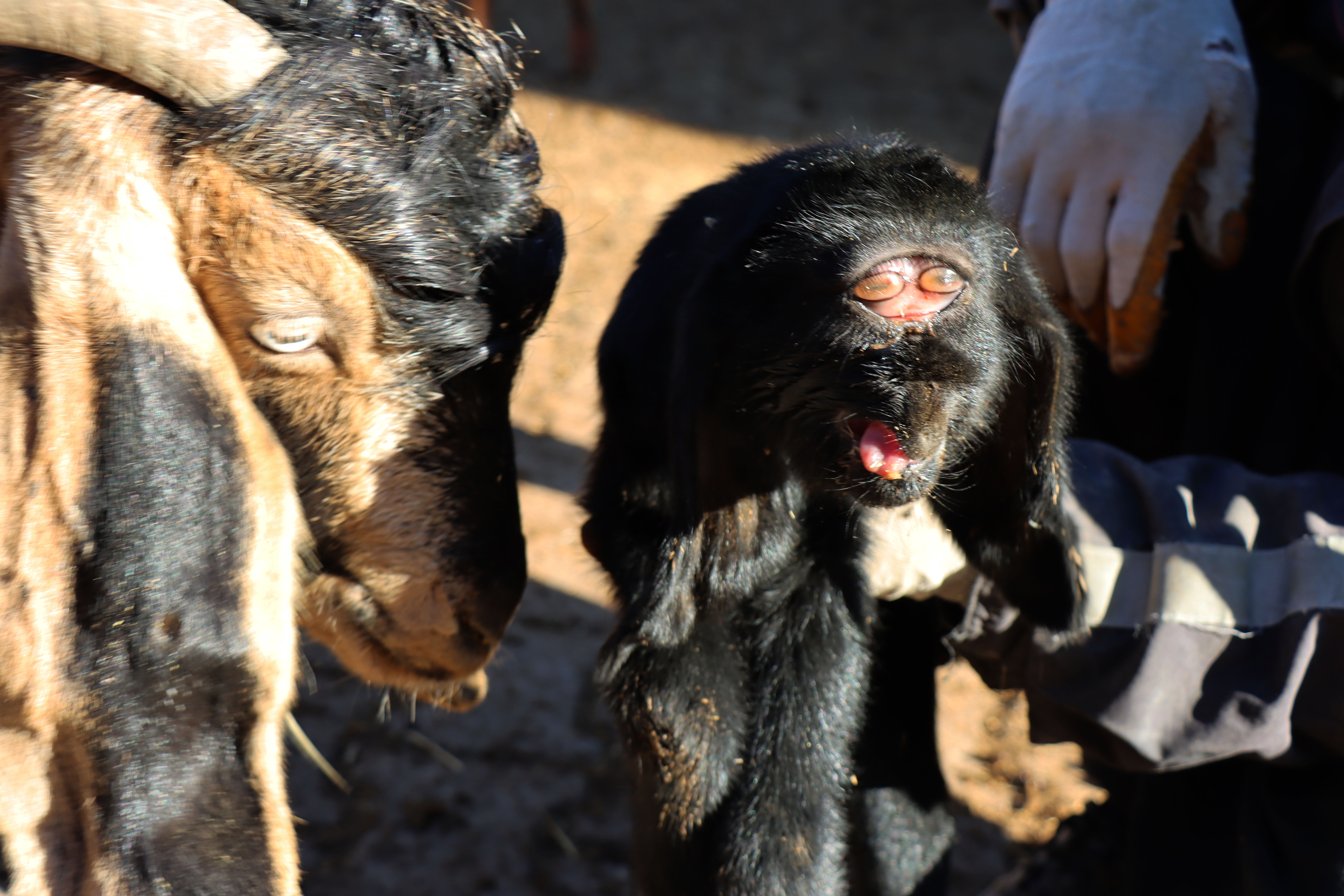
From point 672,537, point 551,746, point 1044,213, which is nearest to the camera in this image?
point 672,537

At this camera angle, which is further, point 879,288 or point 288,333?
point 288,333

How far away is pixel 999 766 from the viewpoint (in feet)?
9.36

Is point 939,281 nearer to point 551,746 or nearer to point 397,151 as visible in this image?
point 397,151

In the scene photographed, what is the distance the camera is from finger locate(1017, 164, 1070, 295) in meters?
1.92

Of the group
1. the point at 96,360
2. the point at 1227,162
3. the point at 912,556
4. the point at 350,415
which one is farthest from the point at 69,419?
the point at 1227,162

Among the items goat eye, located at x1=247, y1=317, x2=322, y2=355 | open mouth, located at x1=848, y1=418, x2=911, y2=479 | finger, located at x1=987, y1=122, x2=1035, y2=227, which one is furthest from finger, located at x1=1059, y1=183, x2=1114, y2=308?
goat eye, located at x1=247, y1=317, x2=322, y2=355

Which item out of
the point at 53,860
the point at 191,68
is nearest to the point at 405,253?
the point at 191,68

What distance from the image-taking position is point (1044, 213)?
1933 mm

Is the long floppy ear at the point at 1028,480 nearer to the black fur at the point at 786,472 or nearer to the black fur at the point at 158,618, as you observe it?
the black fur at the point at 786,472

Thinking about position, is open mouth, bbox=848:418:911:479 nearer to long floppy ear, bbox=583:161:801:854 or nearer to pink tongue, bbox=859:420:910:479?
pink tongue, bbox=859:420:910:479

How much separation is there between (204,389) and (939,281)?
35.6 inches

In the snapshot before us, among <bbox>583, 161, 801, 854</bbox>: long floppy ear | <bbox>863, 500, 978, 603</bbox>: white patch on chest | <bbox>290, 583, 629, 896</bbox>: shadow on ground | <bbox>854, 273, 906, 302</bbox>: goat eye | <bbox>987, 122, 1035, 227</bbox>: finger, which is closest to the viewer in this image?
<bbox>854, 273, 906, 302</bbox>: goat eye

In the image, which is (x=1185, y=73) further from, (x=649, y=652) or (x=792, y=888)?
(x=792, y=888)

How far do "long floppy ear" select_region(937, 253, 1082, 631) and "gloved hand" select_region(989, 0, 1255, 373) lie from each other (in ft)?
1.60
